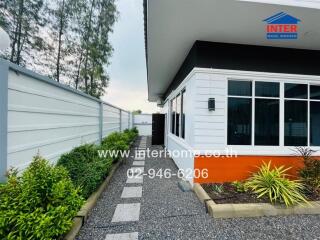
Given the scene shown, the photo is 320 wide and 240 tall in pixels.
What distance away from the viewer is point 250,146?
4.34 m

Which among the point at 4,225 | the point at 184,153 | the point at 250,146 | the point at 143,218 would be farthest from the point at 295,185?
the point at 4,225

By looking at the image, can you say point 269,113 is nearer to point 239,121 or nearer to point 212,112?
point 239,121

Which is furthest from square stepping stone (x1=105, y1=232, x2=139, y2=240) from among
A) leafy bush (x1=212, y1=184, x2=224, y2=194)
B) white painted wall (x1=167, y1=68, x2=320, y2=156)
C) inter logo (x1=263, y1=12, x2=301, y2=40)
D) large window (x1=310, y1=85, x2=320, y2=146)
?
large window (x1=310, y1=85, x2=320, y2=146)

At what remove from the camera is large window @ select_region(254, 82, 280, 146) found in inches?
172

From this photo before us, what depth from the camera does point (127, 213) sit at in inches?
125

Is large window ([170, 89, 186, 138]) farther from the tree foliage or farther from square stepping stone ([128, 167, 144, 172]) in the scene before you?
the tree foliage

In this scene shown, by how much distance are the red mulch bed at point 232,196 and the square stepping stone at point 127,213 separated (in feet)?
4.69

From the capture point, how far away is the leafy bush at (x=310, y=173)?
12.6 feet

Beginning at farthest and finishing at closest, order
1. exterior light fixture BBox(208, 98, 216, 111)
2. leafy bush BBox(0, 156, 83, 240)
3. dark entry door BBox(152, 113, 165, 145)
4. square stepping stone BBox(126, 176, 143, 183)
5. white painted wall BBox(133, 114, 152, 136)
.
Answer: white painted wall BBox(133, 114, 152, 136), dark entry door BBox(152, 113, 165, 145), square stepping stone BBox(126, 176, 143, 183), exterior light fixture BBox(208, 98, 216, 111), leafy bush BBox(0, 156, 83, 240)

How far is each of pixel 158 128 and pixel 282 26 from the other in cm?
810

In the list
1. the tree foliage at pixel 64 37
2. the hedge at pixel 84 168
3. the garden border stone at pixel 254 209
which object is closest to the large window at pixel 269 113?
the garden border stone at pixel 254 209

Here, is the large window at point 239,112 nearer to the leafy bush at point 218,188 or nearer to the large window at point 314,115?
the leafy bush at point 218,188

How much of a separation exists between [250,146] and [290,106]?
4.61 feet

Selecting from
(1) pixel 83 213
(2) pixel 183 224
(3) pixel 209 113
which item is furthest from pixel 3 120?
(3) pixel 209 113
